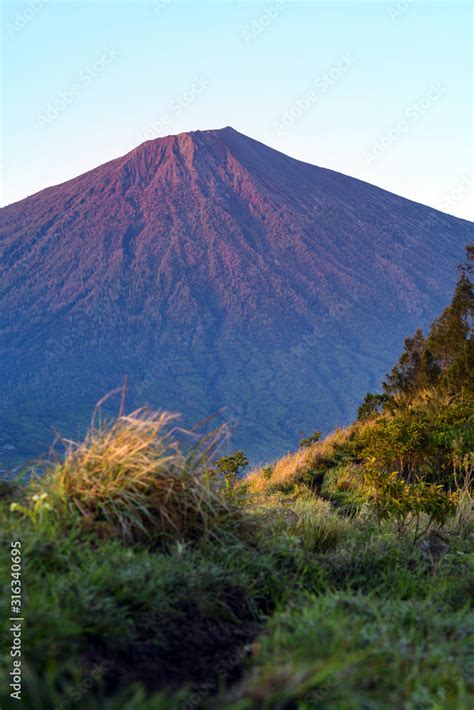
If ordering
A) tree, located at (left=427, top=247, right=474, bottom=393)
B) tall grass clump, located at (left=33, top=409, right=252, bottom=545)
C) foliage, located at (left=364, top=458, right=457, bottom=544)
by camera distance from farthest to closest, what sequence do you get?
tree, located at (left=427, top=247, right=474, bottom=393)
foliage, located at (left=364, top=458, right=457, bottom=544)
tall grass clump, located at (left=33, top=409, right=252, bottom=545)

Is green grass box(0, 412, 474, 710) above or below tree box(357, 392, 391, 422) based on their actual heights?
below

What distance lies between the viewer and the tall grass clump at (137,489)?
4.60m

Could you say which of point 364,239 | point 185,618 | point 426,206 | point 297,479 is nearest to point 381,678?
point 185,618

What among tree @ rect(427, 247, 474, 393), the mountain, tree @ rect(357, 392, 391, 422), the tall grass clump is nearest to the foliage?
the tall grass clump

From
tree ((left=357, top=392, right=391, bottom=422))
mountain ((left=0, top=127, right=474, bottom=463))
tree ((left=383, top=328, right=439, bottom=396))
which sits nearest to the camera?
tree ((left=357, top=392, right=391, bottom=422))

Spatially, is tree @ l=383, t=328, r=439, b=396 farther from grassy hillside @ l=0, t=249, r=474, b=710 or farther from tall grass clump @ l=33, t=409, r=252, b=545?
tall grass clump @ l=33, t=409, r=252, b=545

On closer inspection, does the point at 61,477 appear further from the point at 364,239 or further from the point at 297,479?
the point at 364,239

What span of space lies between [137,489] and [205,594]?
1007 millimetres

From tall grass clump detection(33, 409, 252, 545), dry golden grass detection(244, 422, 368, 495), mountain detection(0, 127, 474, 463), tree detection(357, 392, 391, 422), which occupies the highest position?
mountain detection(0, 127, 474, 463)

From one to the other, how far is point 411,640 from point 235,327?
407 feet

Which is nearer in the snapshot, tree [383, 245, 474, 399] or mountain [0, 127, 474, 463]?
tree [383, 245, 474, 399]

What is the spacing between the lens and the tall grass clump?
4.60m

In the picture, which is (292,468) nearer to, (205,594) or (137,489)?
(137,489)

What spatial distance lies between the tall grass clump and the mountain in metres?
89.4
